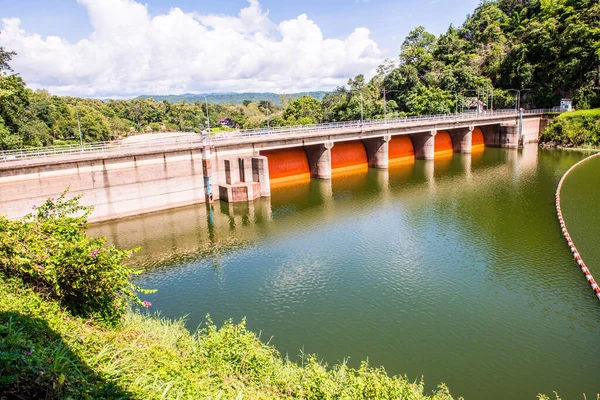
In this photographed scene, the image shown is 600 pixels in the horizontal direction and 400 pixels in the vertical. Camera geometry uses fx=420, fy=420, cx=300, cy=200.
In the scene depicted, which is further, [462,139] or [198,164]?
[462,139]

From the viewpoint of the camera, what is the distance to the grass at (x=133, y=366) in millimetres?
7578

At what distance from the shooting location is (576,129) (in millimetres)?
65188

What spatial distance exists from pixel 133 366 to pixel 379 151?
4749cm

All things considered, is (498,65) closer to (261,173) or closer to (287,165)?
(287,165)

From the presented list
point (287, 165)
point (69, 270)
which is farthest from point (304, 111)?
point (69, 270)

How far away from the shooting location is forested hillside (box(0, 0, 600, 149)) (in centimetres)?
7112

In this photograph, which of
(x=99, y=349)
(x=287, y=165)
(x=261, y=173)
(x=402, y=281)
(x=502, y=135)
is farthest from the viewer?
(x=502, y=135)

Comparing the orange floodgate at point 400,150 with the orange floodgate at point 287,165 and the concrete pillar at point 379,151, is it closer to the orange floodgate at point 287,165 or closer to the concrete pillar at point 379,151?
the concrete pillar at point 379,151

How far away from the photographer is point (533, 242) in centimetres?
2614

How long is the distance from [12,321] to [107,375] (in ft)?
10.1

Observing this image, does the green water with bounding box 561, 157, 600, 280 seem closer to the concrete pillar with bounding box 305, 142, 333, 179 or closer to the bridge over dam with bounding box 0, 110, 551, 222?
the bridge over dam with bounding box 0, 110, 551, 222

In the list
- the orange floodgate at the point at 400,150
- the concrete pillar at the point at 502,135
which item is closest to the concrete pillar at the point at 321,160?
the orange floodgate at the point at 400,150

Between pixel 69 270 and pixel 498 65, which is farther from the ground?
pixel 498 65

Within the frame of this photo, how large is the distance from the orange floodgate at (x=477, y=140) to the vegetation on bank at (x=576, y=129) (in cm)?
1040
